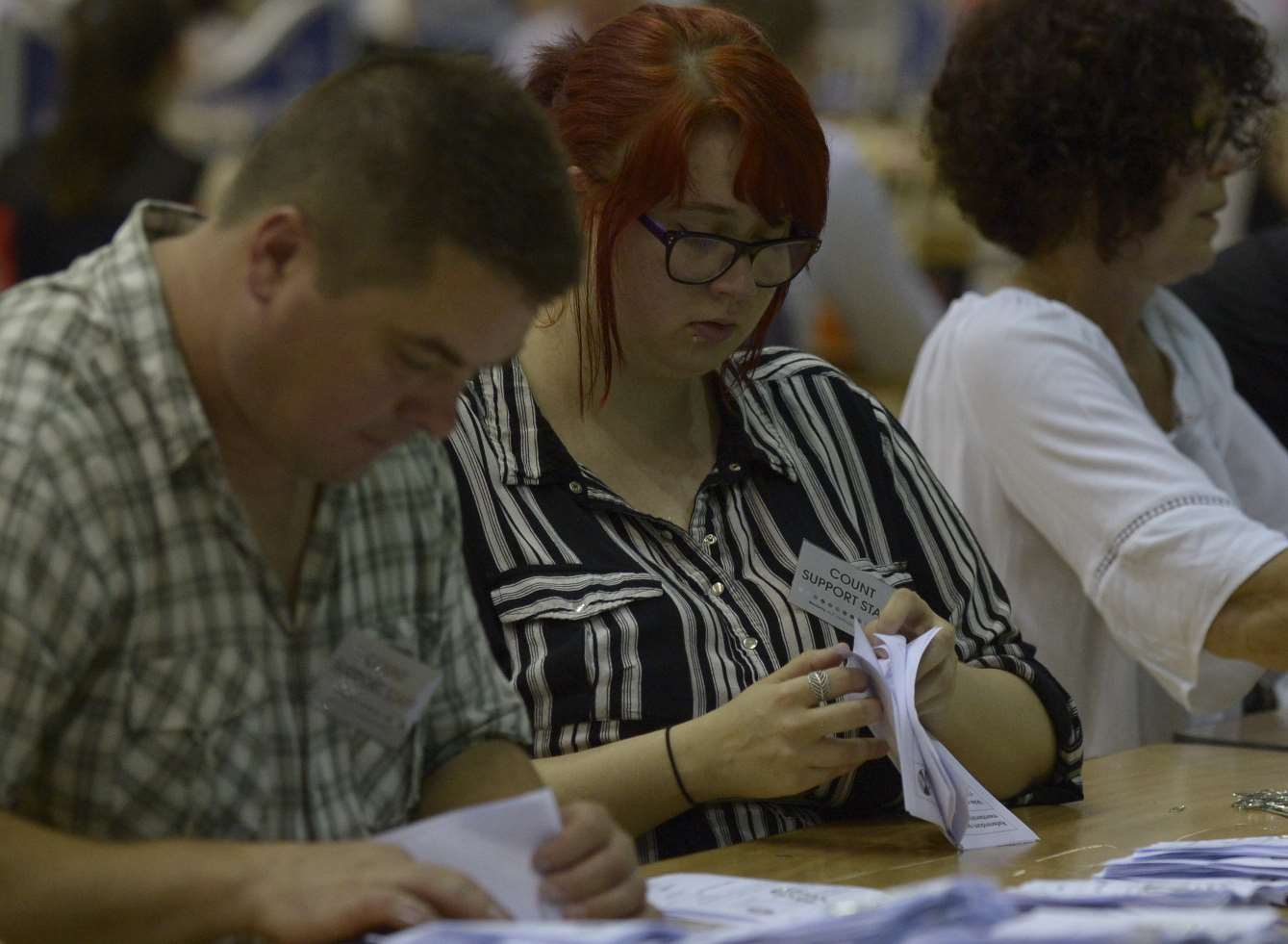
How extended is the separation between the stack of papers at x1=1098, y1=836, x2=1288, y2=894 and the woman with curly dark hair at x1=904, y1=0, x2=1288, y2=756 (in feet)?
2.31

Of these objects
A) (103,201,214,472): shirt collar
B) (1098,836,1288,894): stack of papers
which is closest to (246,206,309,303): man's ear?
(103,201,214,472): shirt collar

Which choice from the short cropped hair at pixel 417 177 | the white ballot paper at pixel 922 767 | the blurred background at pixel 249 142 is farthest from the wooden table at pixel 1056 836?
the blurred background at pixel 249 142

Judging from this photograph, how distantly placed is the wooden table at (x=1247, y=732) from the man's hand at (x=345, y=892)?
1.60 metres

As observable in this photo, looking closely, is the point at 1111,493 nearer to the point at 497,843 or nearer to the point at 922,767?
the point at 922,767

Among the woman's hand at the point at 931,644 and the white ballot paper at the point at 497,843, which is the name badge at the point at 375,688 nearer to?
the white ballot paper at the point at 497,843

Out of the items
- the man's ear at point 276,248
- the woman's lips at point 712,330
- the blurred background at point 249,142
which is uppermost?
the blurred background at point 249,142

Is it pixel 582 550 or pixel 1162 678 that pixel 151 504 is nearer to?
pixel 582 550

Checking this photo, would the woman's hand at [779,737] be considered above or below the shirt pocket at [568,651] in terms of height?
below

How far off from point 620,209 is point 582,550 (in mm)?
388

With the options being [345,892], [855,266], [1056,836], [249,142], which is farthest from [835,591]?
[855,266]

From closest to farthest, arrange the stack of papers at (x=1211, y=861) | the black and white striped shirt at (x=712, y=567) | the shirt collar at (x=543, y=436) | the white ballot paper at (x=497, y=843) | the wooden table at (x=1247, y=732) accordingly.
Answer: the white ballot paper at (x=497, y=843) → the stack of papers at (x=1211, y=861) → the black and white striped shirt at (x=712, y=567) → the shirt collar at (x=543, y=436) → the wooden table at (x=1247, y=732)

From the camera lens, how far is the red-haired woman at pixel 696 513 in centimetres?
199

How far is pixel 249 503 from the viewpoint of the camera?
1.52 meters

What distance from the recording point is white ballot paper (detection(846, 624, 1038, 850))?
75.5 inches
